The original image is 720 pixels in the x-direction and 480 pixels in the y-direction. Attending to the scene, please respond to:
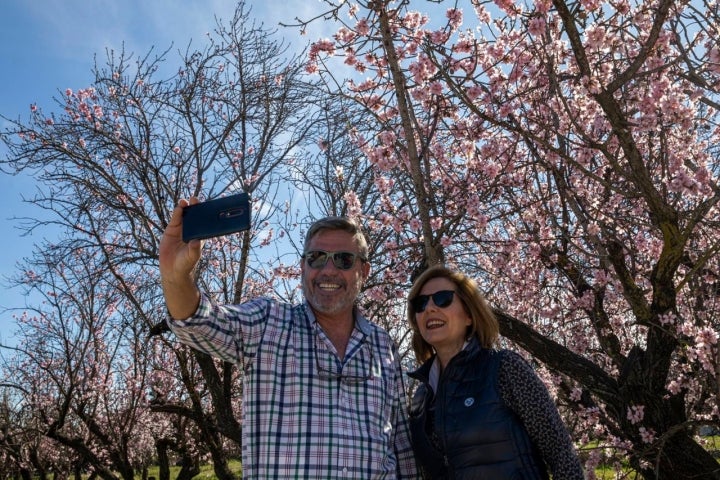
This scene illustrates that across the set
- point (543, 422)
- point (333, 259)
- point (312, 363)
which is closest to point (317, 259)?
point (333, 259)

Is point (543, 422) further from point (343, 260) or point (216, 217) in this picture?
point (216, 217)

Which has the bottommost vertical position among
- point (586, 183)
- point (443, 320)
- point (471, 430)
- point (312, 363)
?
point (471, 430)

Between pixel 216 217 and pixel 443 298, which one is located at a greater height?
pixel 216 217

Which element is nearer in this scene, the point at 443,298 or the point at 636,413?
the point at 443,298

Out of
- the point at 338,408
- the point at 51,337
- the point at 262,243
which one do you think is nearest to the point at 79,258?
the point at 262,243

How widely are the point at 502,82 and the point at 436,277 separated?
9.67 ft

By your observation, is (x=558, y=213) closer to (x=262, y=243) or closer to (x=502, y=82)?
(x=502, y=82)

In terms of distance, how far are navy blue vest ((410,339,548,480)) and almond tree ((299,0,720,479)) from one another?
189 cm

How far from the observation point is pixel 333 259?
89.0 inches

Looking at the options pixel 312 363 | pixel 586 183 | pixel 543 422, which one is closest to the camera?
pixel 543 422

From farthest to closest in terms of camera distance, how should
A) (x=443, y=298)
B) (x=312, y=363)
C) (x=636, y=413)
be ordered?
(x=636, y=413) < (x=443, y=298) < (x=312, y=363)

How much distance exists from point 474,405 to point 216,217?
1.03 m

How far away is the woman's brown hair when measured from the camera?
2.36 m

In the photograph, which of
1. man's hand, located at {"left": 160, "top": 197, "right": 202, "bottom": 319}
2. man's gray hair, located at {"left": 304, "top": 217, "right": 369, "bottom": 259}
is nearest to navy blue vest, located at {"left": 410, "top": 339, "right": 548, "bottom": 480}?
man's gray hair, located at {"left": 304, "top": 217, "right": 369, "bottom": 259}
